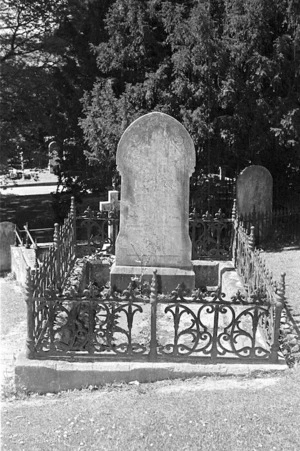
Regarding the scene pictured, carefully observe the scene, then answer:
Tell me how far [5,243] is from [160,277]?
6.44 meters

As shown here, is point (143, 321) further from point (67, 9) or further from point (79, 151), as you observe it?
point (67, 9)

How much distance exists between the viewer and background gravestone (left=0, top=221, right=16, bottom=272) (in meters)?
13.3

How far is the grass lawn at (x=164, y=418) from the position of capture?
442 centimetres

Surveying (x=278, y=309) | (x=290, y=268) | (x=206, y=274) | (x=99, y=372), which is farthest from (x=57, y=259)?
(x=290, y=268)

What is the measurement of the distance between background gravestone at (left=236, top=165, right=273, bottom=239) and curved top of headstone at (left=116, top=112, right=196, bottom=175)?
6.70m

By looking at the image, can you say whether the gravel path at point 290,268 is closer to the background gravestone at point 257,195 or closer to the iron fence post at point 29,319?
the background gravestone at point 257,195

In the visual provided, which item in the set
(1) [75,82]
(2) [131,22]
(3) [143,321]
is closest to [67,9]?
(1) [75,82]

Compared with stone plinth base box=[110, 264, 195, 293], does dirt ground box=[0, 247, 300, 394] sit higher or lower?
lower

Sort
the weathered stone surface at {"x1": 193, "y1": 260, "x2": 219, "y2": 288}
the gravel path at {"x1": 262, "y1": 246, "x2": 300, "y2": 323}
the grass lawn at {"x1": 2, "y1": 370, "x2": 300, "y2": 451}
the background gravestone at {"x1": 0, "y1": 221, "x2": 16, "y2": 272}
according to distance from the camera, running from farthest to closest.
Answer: the background gravestone at {"x1": 0, "y1": 221, "x2": 16, "y2": 272} → the weathered stone surface at {"x1": 193, "y1": 260, "x2": 219, "y2": 288} → the gravel path at {"x1": 262, "y1": 246, "x2": 300, "y2": 323} → the grass lawn at {"x1": 2, "y1": 370, "x2": 300, "y2": 451}

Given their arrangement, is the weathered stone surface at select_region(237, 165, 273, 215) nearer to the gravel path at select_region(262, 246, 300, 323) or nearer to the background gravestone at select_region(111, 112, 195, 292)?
the gravel path at select_region(262, 246, 300, 323)

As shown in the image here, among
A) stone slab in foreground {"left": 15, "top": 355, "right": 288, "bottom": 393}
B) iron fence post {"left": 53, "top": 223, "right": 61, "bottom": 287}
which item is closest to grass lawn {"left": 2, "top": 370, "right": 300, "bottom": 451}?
stone slab in foreground {"left": 15, "top": 355, "right": 288, "bottom": 393}

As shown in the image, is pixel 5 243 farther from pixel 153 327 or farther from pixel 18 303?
pixel 153 327

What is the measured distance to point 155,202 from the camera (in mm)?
8117

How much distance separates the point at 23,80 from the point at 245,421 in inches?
620
